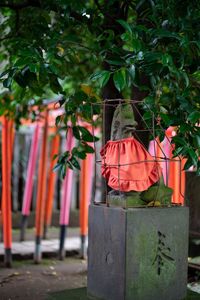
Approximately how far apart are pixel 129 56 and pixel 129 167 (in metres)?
0.90

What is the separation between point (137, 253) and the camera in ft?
13.2

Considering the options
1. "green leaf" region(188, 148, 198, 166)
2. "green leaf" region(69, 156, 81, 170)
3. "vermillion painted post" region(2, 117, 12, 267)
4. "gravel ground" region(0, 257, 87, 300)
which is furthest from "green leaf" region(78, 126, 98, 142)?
"vermillion painted post" region(2, 117, 12, 267)

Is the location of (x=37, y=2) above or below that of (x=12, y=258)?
above

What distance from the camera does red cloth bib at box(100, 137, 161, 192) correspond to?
414cm

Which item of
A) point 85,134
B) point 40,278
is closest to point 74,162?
point 85,134

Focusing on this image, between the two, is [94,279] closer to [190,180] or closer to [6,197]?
[190,180]

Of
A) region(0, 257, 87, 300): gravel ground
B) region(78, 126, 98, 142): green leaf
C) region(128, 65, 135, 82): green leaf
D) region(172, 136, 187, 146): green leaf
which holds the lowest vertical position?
region(0, 257, 87, 300): gravel ground

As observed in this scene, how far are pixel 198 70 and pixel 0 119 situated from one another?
199 inches

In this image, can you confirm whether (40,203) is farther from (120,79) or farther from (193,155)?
(120,79)

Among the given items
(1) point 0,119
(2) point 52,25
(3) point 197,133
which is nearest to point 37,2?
(2) point 52,25

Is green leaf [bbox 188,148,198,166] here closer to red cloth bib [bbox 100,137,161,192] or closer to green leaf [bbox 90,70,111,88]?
red cloth bib [bbox 100,137,161,192]

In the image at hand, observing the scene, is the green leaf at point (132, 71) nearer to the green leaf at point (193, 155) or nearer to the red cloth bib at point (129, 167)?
the red cloth bib at point (129, 167)

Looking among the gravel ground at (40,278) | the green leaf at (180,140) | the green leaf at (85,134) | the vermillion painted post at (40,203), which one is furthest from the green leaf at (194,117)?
the vermillion painted post at (40,203)

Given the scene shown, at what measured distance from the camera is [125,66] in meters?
3.84
